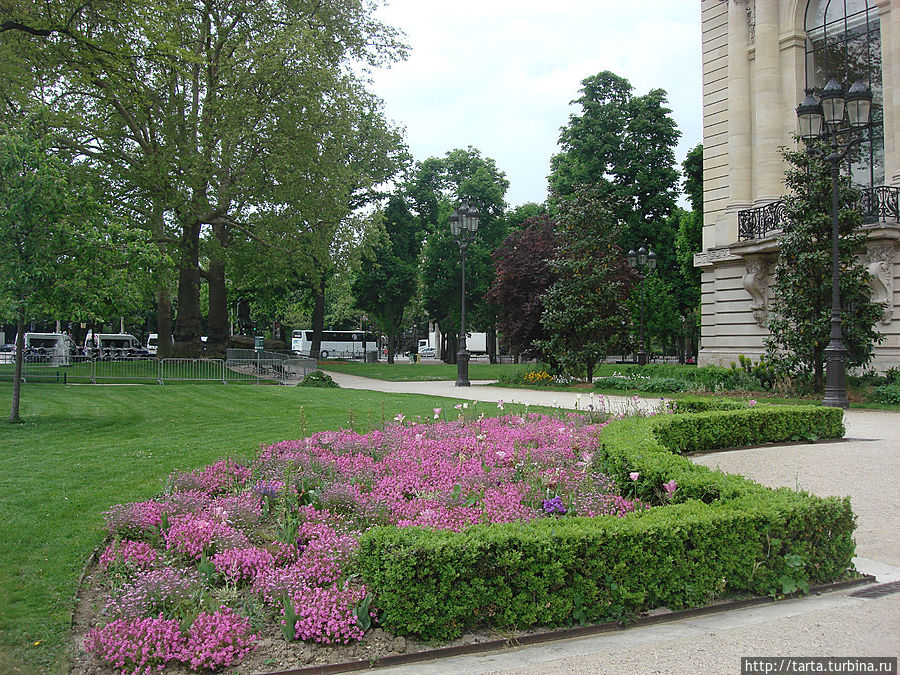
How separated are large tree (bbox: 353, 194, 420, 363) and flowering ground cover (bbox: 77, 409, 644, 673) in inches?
1521

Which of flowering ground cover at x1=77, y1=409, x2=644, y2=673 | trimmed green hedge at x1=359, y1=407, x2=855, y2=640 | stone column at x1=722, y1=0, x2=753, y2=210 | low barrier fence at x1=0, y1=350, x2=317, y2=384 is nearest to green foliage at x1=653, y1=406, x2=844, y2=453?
flowering ground cover at x1=77, y1=409, x2=644, y2=673

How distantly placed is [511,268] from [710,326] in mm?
8060

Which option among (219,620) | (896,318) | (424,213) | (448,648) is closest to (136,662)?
(219,620)

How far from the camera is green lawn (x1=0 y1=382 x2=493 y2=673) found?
4551 millimetres

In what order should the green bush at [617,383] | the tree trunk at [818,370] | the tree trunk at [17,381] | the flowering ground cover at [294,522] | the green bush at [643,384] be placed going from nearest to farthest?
the flowering ground cover at [294,522], the tree trunk at [17,381], the tree trunk at [818,370], the green bush at [643,384], the green bush at [617,383]

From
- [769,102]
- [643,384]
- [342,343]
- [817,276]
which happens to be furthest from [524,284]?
[342,343]

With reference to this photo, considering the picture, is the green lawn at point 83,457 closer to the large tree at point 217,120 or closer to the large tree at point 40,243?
the large tree at point 40,243

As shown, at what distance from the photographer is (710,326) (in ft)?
85.9

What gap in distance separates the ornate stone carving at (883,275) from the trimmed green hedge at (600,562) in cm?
1731

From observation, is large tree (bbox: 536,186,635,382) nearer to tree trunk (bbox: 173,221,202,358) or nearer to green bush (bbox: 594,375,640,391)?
green bush (bbox: 594,375,640,391)

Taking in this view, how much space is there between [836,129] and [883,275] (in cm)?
593

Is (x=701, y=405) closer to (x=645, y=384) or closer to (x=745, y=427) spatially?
(x=745, y=427)

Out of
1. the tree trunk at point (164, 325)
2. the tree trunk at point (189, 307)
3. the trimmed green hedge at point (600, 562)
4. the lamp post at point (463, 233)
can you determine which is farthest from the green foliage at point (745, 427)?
the tree trunk at point (164, 325)

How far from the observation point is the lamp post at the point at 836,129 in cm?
1475
